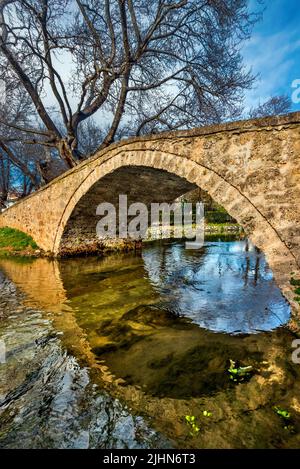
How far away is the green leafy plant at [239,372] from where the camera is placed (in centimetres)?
284

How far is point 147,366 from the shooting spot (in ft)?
10.1

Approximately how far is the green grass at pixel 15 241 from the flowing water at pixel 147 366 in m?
4.49

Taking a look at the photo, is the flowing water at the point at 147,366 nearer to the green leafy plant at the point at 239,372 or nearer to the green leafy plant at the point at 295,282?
the green leafy plant at the point at 239,372

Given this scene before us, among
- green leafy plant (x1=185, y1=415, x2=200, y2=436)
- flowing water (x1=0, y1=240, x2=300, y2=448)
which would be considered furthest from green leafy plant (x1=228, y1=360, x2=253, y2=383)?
green leafy plant (x1=185, y1=415, x2=200, y2=436)

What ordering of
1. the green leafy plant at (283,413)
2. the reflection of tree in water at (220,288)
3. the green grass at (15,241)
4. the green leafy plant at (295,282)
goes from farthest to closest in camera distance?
the green grass at (15,241) < the reflection of tree in water at (220,288) < the green leafy plant at (295,282) < the green leafy plant at (283,413)

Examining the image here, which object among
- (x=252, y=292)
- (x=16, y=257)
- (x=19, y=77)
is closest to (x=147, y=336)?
(x=252, y=292)

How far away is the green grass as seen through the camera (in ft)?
34.0

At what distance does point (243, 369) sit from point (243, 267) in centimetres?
498

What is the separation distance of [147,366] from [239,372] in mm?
953

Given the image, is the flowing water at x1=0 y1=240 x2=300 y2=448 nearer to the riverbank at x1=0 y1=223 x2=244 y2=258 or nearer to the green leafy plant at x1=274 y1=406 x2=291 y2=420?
the green leafy plant at x1=274 y1=406 x2=291 y2=420

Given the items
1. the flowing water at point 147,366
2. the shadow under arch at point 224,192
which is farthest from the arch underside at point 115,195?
the flowing water at point 147,366

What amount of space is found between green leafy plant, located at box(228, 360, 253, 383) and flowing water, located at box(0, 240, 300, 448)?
0.9 inches
